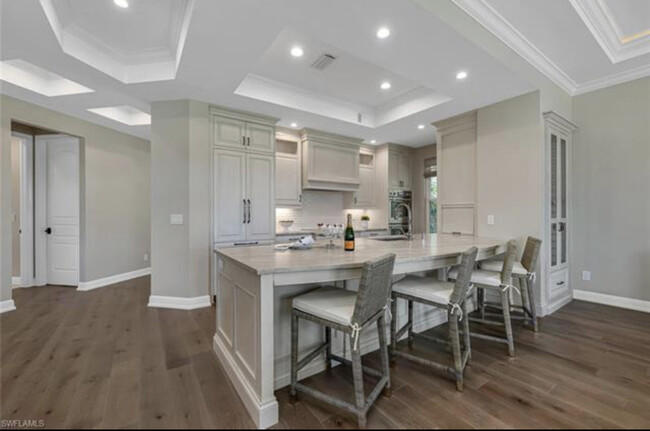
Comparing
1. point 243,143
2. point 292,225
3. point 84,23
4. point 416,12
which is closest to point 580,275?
point 416,12

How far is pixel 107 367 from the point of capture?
2.12 meters

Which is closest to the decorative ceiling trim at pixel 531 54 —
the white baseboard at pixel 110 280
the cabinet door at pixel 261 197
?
the cabinet door at pixel 261 197

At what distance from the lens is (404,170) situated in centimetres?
608

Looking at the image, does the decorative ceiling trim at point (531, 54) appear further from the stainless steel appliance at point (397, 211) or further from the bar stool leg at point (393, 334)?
the stainless steel appliance at point (397, 211)

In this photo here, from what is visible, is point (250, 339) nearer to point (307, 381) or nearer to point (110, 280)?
point (307, 381)

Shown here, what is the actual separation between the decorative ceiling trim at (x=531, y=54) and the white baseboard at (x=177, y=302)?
3.94 metres

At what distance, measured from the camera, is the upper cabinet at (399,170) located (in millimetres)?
5828

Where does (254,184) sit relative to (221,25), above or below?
below

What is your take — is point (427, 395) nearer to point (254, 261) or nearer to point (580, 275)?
point (254, 261)

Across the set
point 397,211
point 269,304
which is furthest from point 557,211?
point 269,304

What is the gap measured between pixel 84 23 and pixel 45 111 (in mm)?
2104

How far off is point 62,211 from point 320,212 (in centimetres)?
410

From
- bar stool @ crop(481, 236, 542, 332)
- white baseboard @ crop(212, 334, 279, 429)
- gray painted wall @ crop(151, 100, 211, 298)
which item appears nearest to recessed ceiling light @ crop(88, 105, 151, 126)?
gray painted wall @ crop(151, 100, 211, 298)

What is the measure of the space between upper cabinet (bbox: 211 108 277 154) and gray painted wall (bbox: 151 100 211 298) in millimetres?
210
